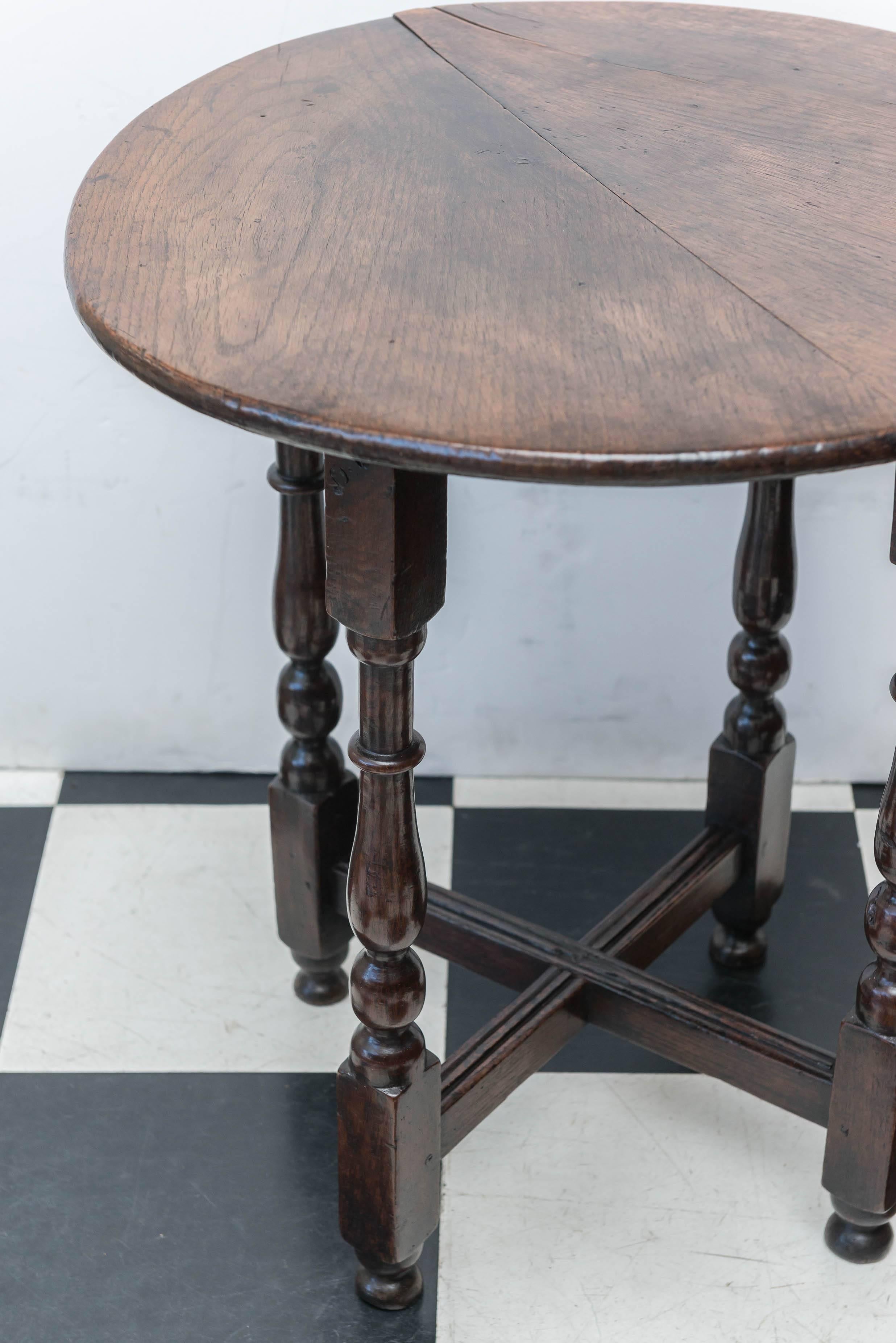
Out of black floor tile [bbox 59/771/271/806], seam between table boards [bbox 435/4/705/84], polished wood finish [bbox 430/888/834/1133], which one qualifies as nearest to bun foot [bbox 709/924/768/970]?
polished wood finish [bbox 430/888/834/1133]

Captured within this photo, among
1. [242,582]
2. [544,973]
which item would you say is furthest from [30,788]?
[544,973]

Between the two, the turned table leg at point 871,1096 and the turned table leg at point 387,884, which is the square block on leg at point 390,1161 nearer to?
the turned table leg at point 387,884

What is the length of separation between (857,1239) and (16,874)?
1.02 m

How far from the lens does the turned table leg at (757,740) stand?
1.51m

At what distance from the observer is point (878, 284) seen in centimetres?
99

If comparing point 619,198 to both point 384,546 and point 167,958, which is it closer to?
point 384,546

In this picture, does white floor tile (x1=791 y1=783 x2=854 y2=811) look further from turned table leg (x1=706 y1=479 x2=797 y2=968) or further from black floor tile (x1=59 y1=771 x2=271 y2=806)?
black floor tile (x1=59 y1=771 x2=271 y2=806)

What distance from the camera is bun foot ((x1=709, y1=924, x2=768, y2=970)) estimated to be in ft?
5.53

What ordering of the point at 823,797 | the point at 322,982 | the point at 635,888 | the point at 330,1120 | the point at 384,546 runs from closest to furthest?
the point at 384,546
the point at 330,1120
the point at 322,982
the point at 635,888
the point at 823,797

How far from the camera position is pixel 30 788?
2006 mm

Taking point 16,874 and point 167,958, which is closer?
point 167,958

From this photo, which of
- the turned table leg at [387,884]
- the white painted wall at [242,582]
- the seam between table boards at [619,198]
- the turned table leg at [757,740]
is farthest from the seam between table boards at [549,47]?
the turned table leg at [387,884]

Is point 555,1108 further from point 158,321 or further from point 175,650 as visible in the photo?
point 158,321

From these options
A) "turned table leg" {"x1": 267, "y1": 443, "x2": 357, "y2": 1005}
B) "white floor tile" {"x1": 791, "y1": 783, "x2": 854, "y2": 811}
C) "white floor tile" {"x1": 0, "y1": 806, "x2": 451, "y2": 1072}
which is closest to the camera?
"turned table leg" {"x1": 267, "y1": 443, "x2": 357, "y2": 1005}
